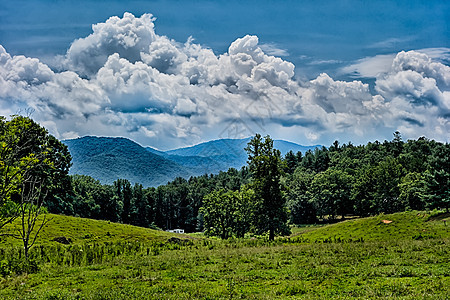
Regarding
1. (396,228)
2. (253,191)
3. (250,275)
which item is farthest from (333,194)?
(250,275)

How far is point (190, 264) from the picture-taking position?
2072 centimetres

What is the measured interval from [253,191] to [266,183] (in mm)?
5655

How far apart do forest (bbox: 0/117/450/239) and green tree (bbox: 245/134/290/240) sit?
14 cm

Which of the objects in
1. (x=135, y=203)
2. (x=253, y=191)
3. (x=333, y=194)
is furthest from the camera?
(x=135, y=203)

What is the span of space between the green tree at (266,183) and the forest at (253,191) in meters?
0.14

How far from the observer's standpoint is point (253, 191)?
49.2 m

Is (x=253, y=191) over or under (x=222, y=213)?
over

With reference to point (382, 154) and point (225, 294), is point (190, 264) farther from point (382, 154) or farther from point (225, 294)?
point (382, 154)

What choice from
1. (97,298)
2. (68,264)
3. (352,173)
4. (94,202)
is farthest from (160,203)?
(97,298)

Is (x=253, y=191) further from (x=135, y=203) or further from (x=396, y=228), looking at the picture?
(x=135, y=203)

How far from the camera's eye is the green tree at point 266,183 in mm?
43938

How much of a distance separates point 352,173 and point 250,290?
139 metres

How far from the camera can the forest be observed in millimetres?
35931

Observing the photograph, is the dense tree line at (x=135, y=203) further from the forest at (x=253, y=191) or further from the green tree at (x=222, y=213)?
the green tree at (x=222, y=213)
